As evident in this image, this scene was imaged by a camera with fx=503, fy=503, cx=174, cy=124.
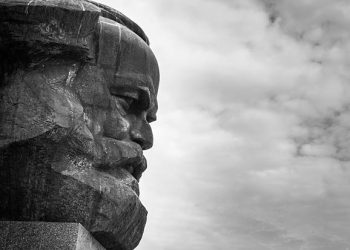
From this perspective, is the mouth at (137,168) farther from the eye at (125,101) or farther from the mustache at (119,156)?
the eye at (125,101)

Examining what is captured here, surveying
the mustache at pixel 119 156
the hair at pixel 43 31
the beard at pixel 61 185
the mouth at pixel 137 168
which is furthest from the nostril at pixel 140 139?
the hair at pixel 43 31

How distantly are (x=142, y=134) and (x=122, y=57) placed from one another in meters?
1.17

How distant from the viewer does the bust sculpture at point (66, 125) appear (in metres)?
6.15

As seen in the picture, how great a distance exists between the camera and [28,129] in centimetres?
618

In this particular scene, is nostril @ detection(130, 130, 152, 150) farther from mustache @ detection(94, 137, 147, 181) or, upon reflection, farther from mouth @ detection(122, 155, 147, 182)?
mouth @ detection(122, 155, 147, 182)

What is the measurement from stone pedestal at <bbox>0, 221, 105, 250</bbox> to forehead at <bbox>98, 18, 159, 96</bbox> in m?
2.24

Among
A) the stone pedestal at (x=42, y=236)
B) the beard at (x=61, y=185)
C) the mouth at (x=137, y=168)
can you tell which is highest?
the mouth at (x=137, y=168)

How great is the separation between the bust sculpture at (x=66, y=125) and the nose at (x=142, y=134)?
153 millimetres

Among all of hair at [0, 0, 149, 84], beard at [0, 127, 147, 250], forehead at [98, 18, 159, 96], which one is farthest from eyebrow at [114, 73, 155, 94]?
beard at [0, 127, 147, 250]

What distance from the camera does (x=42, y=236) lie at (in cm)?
592

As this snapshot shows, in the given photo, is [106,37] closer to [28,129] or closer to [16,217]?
[28,129]

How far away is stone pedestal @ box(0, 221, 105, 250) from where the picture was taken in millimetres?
5871

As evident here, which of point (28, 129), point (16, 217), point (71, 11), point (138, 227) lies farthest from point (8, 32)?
point (138, 227)

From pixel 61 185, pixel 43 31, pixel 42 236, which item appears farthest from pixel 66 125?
pixel 42 236
